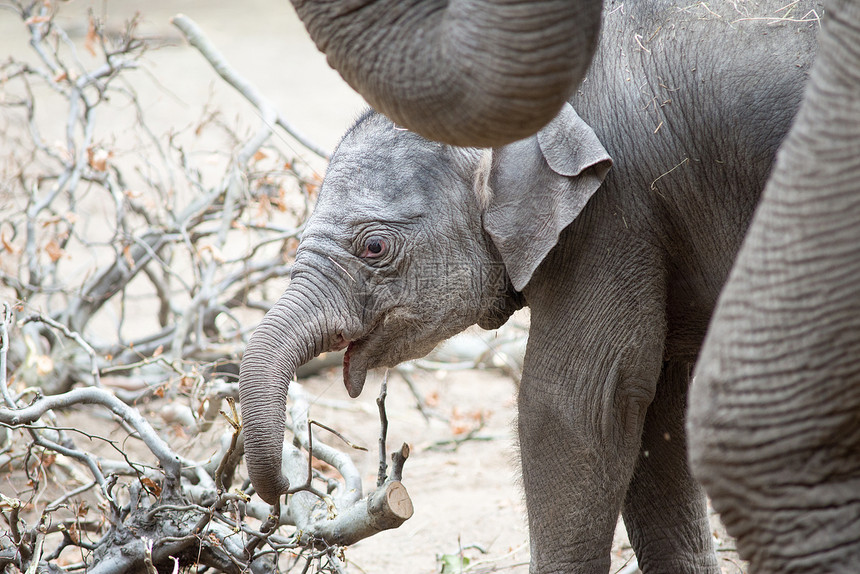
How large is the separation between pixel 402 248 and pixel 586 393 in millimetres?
696

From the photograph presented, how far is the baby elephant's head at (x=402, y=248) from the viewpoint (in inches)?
113

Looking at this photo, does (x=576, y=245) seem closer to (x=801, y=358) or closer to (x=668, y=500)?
(x=668, y=500)

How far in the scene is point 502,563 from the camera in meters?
4.13

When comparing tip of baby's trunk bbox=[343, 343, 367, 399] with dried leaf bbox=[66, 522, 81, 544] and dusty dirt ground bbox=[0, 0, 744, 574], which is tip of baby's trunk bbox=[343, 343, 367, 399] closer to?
dusty dirt ground bbox=[0, 0, 744, 574]

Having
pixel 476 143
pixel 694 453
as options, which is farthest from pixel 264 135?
pixel 694 453

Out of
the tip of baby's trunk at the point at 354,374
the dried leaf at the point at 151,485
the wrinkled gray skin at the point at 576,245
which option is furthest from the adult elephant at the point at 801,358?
the dried leaf at the point at 151,485

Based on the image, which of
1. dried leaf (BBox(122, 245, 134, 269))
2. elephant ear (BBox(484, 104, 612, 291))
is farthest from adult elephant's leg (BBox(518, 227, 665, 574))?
dried leaf (BBox(122, 245, 134, 269))

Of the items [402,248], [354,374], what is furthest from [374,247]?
[354,374]

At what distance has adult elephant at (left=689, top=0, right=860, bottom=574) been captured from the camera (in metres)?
1.55

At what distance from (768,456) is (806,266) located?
306mm

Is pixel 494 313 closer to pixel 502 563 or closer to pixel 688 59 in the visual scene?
pixel 688 59

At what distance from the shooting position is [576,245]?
2.82 metres

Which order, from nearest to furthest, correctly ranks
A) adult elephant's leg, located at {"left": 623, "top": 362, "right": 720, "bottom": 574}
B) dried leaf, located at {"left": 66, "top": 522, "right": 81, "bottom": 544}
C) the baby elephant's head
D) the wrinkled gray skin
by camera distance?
1. the wrinkled gray skin
2. the baby elephant's head
3. dried leaf, located at {"left": 66, "top": 522, "right": 81, "bottom": 544}
4. adult elephant's leg, located at {"left": 623, "top": 362, "right": 720, "bottom": 574}

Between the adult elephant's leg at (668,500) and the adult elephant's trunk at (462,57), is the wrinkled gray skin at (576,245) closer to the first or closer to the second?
the adult elephant's leg at (668,500)
